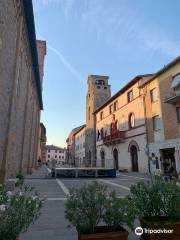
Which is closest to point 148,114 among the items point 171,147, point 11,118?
point 171,147

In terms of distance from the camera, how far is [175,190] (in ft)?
12.0

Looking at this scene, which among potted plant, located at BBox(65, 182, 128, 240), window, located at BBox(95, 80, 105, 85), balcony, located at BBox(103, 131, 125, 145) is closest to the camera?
potted plant, located at BBox(65, 182, 128, 240)

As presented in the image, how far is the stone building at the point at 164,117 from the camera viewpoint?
18547mm

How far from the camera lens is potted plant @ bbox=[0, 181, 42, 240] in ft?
9.09

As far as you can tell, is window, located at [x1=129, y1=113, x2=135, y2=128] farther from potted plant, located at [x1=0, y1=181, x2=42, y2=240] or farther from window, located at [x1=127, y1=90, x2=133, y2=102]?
potted plant, located at [x1=0, y1=181, x2=42, y2=240]

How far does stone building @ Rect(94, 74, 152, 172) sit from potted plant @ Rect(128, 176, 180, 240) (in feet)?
65.2

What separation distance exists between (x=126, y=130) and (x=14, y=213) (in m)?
25.9

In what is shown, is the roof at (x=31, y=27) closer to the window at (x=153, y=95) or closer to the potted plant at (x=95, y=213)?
the window at (x=153, y=95)

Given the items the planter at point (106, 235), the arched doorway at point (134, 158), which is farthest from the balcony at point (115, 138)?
the planter at point (106, 235)

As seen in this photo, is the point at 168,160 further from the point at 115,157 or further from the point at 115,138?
the point at 115,157

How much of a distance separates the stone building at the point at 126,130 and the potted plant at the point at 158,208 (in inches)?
783

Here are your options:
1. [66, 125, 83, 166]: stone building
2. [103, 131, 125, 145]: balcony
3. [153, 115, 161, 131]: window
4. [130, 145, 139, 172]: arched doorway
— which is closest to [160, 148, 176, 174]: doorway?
[153, 115, 161, 131]: window

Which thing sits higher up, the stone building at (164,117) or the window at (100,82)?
the window at (100,82)

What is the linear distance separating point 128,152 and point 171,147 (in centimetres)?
875
